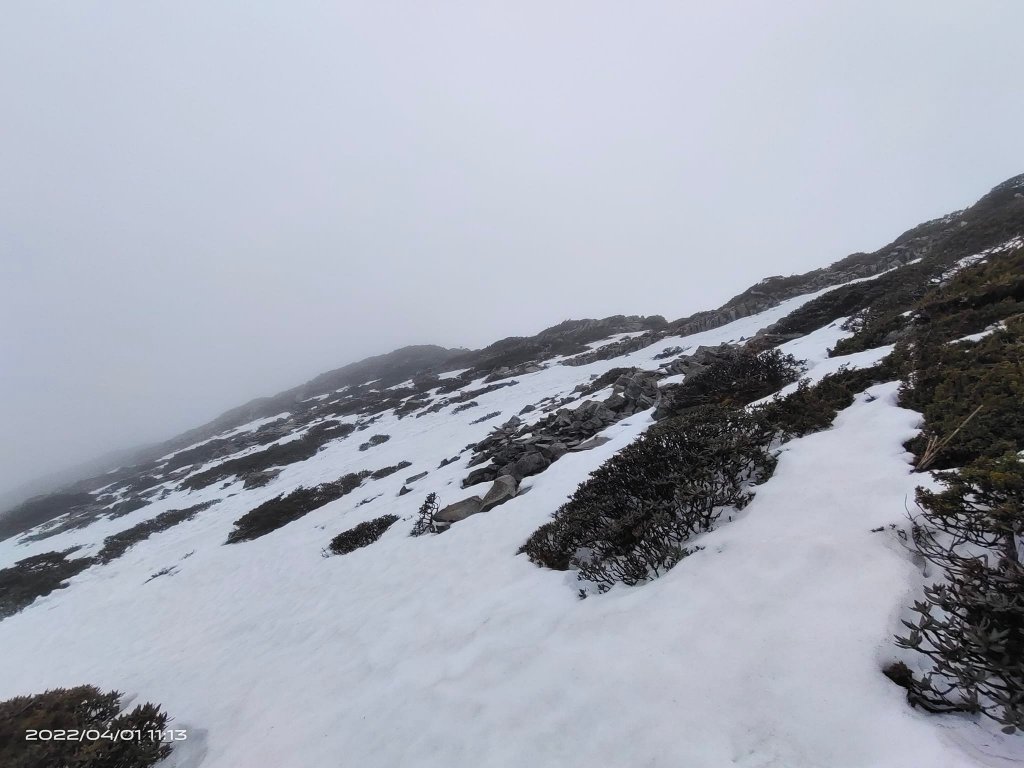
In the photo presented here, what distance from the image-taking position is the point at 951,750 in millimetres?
1876

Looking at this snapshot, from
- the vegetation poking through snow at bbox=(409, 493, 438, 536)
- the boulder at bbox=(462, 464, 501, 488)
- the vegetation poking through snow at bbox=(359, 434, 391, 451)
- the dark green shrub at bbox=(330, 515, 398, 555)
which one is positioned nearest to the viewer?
the vegetation poking through snow at bbox=(409, 493, 438, 536)

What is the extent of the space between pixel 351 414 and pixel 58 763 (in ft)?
108

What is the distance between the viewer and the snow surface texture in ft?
7.63

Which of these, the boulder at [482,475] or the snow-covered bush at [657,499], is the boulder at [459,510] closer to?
the boulder at [482,475]

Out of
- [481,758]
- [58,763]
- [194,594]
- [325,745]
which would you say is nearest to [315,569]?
[194,594]

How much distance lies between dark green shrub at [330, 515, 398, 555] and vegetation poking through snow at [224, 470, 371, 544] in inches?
218

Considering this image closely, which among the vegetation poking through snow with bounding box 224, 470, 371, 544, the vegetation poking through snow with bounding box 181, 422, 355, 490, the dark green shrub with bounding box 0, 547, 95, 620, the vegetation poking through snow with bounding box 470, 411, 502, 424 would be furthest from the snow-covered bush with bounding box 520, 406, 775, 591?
the vegetation poking through snow with bounding box 181, 422, 355, 490

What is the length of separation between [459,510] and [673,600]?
601 cm

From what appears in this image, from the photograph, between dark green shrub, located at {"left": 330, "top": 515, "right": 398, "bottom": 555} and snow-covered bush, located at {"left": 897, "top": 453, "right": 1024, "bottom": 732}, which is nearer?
snow-covered bush, located at {"left": 897, "top": 453, "right": 1024, "bottom": 732}

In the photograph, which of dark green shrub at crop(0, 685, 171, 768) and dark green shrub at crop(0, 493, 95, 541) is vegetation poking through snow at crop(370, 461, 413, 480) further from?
dark green shrub at crop(0, 493, 95, 541)

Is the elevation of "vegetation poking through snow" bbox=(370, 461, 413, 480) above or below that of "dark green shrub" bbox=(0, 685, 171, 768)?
below

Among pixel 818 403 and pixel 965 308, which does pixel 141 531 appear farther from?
pixel 965 308

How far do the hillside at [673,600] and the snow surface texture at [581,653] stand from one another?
0.02m
